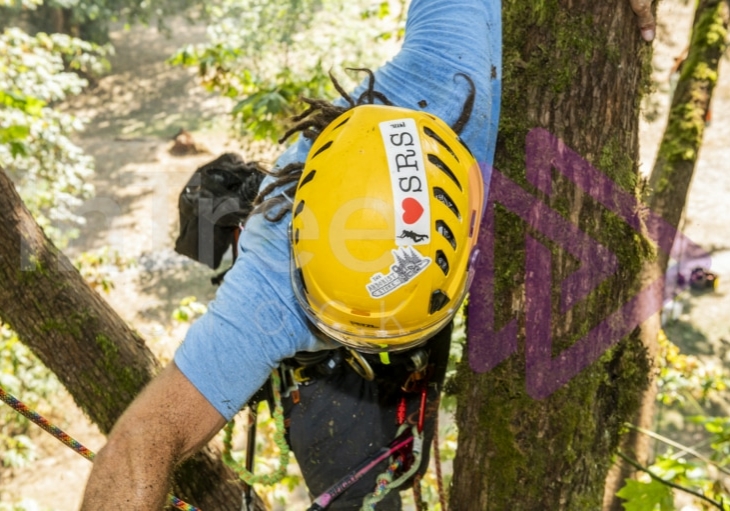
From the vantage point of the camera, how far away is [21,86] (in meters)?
5.78

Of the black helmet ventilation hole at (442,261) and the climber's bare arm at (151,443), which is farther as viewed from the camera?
the black helmet ventilation hole at (442,261)

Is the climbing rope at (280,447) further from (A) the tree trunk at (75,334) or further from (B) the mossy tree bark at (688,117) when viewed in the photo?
(B) the mossy tree bark at (688,117)

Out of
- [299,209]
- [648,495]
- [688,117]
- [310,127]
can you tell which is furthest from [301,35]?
[648,495]

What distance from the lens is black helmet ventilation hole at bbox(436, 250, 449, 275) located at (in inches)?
76.0

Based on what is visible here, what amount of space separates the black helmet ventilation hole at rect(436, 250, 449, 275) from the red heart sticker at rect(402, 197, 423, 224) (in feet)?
0.43

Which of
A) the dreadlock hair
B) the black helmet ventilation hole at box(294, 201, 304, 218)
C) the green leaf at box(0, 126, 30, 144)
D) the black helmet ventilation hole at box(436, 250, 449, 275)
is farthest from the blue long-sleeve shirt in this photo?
the green leaf at box(0, 126, 30, 144)

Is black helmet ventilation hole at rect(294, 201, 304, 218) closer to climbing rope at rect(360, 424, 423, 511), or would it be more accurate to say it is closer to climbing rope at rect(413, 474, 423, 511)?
climbing rope at rect(360, 424, 423, 511)

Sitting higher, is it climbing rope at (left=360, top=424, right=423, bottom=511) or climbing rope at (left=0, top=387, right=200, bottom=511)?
climbing rope at (left=0, top=387, right=200, bottom=511)

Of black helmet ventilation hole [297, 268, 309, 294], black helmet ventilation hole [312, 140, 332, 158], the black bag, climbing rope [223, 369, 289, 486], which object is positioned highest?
black helmet ventilation hole [312, 140, 332, 158]

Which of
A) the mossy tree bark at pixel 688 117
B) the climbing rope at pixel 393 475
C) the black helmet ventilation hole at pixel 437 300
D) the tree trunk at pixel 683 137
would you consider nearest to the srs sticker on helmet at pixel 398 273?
the black helmet ventilation hole at pixel 437 300

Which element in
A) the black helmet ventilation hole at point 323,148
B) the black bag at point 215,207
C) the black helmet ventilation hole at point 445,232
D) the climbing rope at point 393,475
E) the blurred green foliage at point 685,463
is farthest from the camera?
the black bag at point 215,207

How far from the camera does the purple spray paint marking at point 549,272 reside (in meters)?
1.96

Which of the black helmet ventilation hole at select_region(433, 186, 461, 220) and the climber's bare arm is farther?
the black helmet ventilation hole at select_region(433, 186, 461, 220)

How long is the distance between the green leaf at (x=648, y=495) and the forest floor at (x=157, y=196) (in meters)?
2.79
